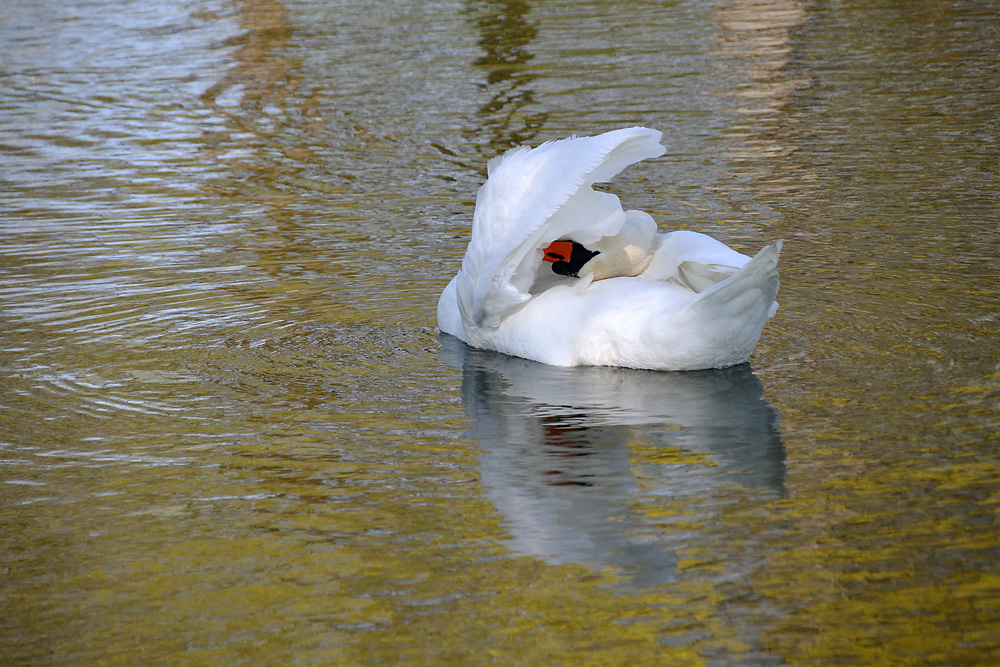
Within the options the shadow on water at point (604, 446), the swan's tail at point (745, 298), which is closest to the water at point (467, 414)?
the shadow on water at point (604, 446)

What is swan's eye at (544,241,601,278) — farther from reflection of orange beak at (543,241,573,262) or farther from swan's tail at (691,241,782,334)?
swan's tail at (691,241,782,334)

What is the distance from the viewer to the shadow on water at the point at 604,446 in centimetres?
464

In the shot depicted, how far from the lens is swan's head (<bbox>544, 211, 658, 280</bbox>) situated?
682cm

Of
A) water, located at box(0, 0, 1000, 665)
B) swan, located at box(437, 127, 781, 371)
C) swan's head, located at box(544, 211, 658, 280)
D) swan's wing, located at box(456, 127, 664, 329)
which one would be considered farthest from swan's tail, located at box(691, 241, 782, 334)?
swan's head, located at box(544, 211, 658, 280)

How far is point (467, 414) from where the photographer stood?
615 centimetres

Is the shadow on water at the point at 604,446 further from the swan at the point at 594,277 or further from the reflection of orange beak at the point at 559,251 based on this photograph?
the reflection of orange beak at the point at 559,251

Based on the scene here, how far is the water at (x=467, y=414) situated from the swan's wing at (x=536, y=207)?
53 cm

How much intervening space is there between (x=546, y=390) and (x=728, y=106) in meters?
7.60

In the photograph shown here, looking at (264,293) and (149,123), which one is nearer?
(264,293)

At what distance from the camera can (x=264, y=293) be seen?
8289 mm

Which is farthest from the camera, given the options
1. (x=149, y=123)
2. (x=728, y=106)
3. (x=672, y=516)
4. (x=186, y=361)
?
(x=149, y=123)

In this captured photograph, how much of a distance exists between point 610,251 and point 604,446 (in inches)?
60.6

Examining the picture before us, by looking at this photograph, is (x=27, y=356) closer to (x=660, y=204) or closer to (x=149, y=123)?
(x=660, y=204)

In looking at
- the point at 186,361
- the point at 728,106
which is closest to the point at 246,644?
the point at 186,361
